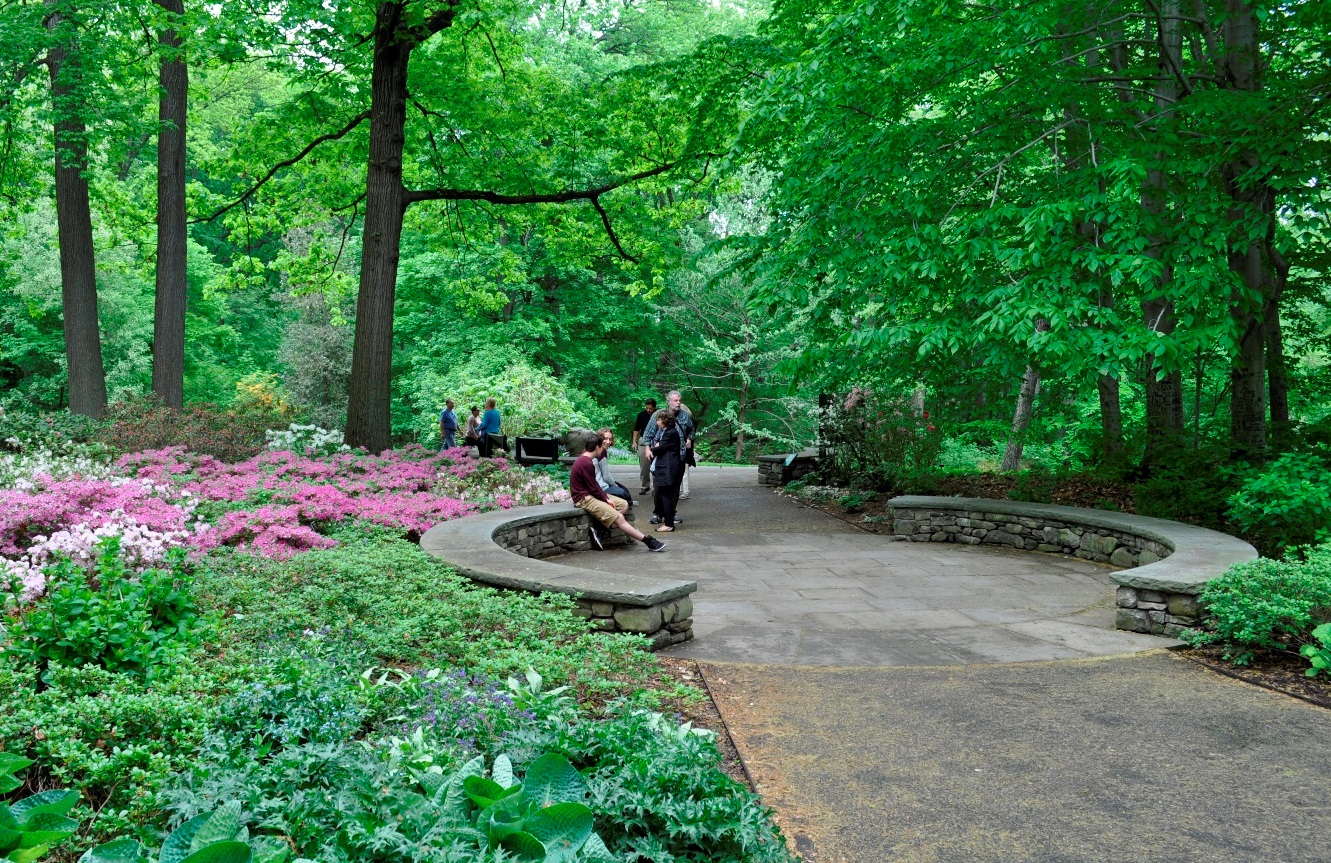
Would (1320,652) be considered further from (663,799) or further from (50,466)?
(50,466)

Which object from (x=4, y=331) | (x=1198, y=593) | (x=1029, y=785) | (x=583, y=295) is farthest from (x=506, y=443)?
(x=4, y=331)

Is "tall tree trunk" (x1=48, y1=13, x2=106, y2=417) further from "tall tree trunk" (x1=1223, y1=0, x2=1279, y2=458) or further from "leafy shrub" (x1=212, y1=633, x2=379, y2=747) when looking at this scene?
"tall tree trunk" (x1=1223, y1=0, x2=1279, y2=458)

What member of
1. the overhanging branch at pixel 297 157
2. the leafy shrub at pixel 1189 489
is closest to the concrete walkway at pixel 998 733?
the leafy shrub at pixel 1189 489

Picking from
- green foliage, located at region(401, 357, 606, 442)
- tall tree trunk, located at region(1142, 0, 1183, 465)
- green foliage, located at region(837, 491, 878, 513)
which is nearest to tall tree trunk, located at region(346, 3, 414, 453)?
green foliage, located at region(837, 491, 878, 513)

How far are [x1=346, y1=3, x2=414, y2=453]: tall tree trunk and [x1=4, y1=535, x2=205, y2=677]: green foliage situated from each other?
770cm

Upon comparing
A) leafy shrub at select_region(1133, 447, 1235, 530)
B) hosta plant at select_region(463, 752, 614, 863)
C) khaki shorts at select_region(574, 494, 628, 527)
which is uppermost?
leafy shrub at select_region(1133, 447, 1235, 530)

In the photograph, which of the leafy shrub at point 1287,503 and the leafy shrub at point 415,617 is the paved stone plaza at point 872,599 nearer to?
the leafy shrub at point 415,617

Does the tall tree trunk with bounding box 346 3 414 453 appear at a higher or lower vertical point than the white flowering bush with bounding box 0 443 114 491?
higher

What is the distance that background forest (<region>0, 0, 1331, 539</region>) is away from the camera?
7.76 meters

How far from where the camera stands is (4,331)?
2825 cm

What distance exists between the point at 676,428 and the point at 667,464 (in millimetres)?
447

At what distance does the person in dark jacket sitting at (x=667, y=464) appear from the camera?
10602mm

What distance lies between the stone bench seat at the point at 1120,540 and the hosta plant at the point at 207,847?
550cm

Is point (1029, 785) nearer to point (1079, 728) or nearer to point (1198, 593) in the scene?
point (1079, 728)
